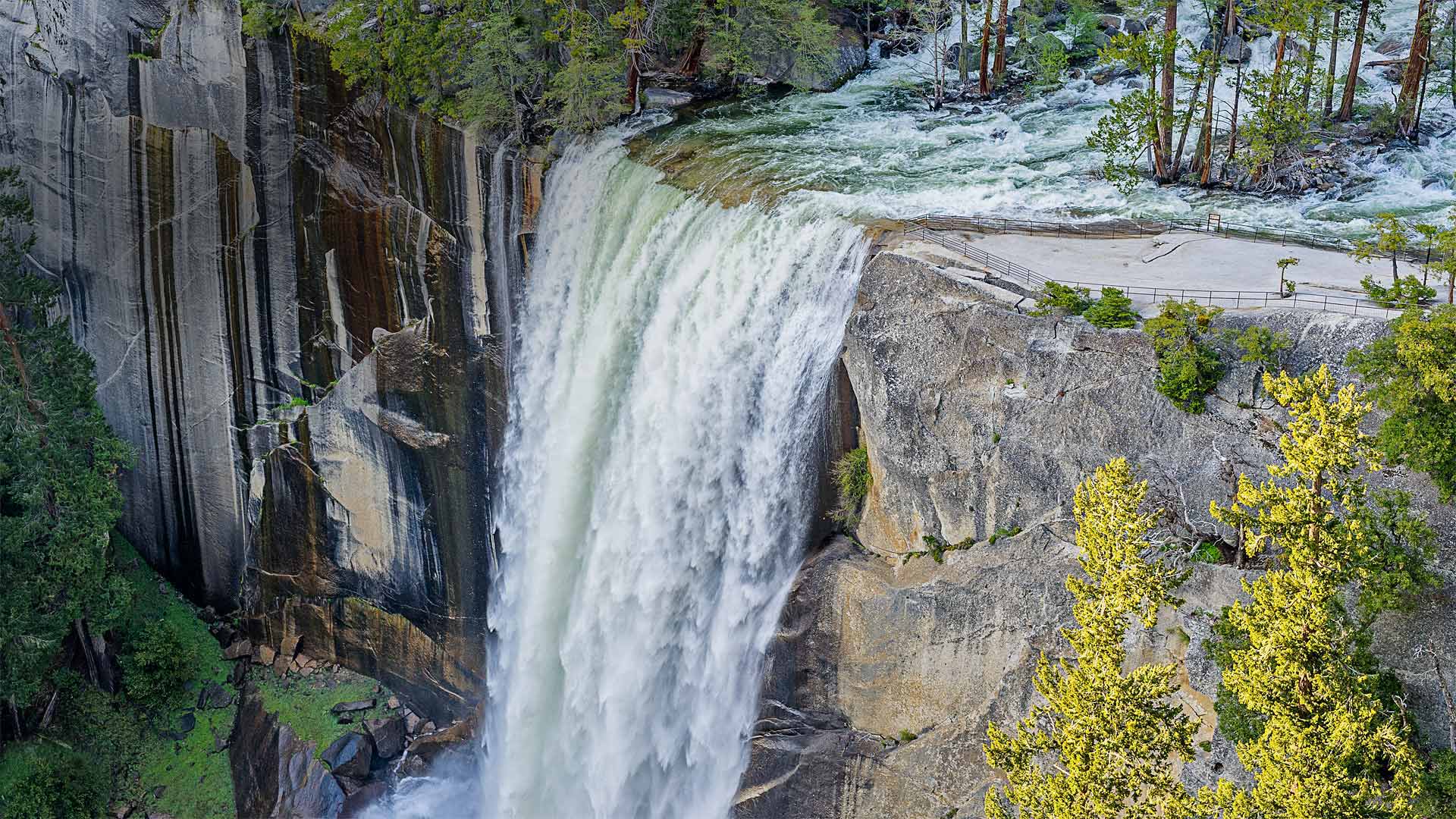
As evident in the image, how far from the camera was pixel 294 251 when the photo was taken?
31266 mm

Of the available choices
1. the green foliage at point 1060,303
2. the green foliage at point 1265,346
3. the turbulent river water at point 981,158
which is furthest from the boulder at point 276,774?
the green foliage at point 1265,346

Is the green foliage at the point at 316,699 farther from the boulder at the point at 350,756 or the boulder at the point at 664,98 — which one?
the boulder at the point at 664,98

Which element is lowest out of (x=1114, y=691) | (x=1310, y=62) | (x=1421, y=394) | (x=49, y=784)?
(x=49, y=784)

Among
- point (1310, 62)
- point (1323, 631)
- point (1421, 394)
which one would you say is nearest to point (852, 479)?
point (1323, 631)

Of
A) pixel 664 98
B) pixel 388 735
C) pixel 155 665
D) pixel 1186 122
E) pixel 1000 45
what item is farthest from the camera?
pixel 1000 45

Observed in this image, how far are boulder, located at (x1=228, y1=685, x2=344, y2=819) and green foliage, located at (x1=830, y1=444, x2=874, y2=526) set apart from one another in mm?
15092

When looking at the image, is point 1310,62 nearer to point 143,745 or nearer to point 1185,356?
point 1185,356

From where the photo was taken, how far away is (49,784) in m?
27.1

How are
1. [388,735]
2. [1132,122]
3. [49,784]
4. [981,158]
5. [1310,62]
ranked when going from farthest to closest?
1. [388,735]
2. [981,158]
3. [49,784]
4. [1132,122]
5. [1310,62]

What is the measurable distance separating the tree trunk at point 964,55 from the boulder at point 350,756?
2170 cm

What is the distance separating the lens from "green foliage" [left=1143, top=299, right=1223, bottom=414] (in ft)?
54.4

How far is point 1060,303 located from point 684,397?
736 centimetres

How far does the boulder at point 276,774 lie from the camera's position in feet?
95.6

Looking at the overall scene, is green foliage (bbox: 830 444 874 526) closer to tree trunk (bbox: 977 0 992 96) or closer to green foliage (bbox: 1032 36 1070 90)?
tree trunk (bbox: 977 0 992 96)
